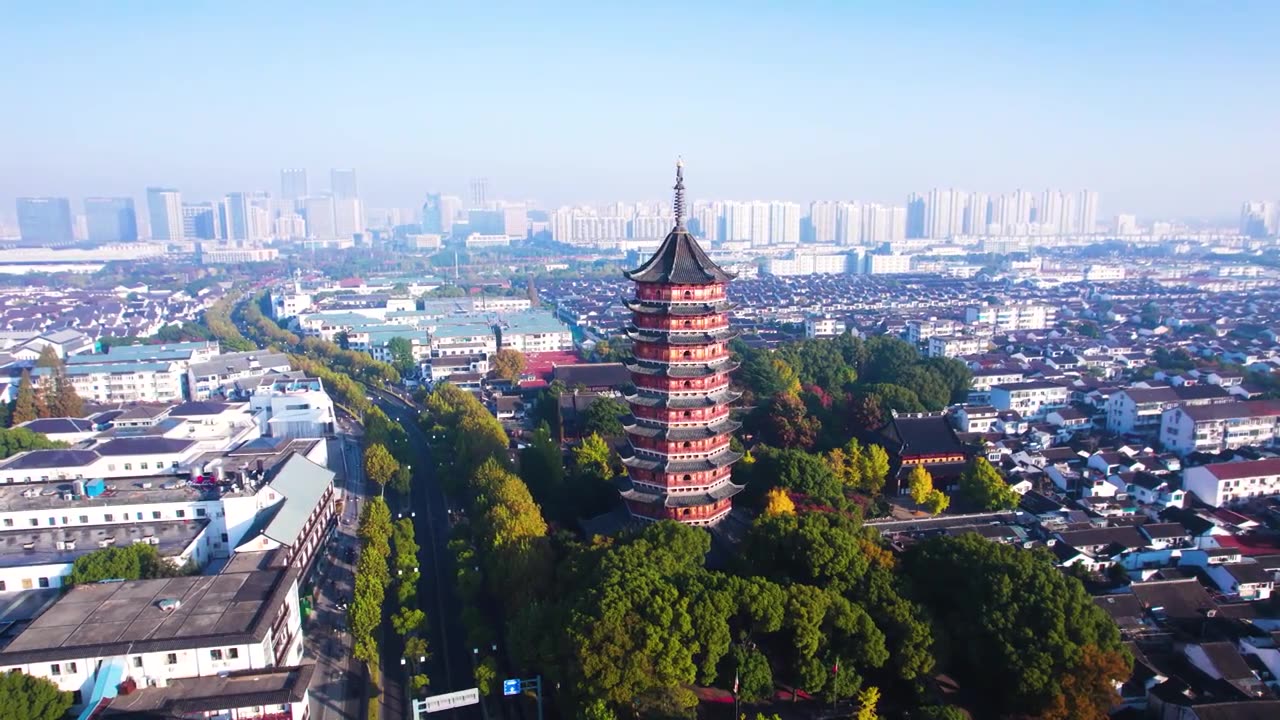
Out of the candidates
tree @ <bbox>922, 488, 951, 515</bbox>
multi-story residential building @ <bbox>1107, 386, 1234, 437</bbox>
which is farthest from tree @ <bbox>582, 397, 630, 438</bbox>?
multi-story residential building @ <bbox>1107, 386, 1234, 437</bbox>

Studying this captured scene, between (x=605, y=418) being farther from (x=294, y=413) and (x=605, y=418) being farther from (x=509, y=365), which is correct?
(x=509, y=365)

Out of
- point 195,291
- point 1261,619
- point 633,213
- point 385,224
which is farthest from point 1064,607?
point 385,224

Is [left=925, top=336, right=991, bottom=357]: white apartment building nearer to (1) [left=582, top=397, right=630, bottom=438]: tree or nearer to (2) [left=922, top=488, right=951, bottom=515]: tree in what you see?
(2) [left=922, top=488, right=951, bottom=515]: tree

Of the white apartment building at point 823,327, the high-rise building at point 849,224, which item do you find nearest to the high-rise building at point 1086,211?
the high-rise building at point 849,224

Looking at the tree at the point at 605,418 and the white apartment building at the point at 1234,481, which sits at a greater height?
the tree at the point at 605,418

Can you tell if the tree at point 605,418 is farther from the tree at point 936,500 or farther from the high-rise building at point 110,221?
the high-rise building at point 110,221

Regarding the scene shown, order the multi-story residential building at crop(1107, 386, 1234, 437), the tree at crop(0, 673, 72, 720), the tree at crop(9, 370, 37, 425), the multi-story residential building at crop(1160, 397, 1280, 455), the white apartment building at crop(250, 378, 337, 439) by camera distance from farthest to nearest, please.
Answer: the multi-story residential building at crop(1107, 386, 1234, 437) < the tree at crop(9, 370, 37, 425) < the white apartment building at crop(250, 378, 337, 439) < the multi-story residential building at crop(1160, 397, 1280, 455) < the tree at crop(0, 673, 72, 720)
